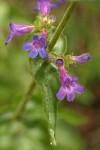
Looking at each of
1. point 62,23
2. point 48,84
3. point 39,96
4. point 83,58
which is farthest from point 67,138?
point 62,23

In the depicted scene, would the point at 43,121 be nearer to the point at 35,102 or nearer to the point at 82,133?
the point at 35,102

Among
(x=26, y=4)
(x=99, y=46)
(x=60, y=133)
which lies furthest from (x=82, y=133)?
(x=26, y=4)

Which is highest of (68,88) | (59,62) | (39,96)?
(59,62)

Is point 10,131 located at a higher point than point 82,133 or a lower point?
higher

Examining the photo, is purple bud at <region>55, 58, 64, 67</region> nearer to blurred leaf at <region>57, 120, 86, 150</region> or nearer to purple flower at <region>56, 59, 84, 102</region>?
purple flower at <region>56, 59, 84, 102</region>

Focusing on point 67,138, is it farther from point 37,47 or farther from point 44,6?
point 37,47

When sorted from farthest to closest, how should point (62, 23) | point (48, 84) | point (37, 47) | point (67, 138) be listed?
point (67, 138)
point (48, 84)
point (62, 23)
point (37, 47)

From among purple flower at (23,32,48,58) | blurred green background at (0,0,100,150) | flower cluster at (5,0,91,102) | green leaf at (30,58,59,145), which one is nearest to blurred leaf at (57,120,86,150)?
blurred green background at (0,0,100,150)
